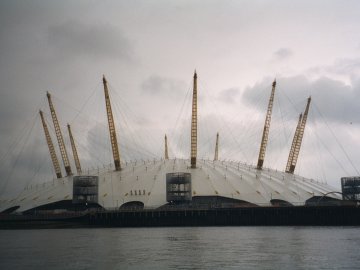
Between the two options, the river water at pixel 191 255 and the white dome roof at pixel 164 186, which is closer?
the river water at pixel 191 255

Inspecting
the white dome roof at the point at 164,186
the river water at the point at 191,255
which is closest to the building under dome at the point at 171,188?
the white dome roof at the point at 164,186

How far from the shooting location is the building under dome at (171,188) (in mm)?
131250

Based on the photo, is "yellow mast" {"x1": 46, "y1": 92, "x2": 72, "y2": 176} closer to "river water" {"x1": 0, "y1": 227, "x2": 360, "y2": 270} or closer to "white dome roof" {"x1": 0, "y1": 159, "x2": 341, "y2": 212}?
"white dome roof" {"x1": 0, "y1": 159, "x2": 341, "y2": 212}

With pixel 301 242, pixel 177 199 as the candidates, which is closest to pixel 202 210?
pixel 177 199

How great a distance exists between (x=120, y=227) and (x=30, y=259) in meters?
75.2

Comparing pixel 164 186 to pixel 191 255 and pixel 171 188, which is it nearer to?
pixel 171 188

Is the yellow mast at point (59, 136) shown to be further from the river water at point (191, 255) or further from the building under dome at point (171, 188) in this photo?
the river water at point (191, 255)

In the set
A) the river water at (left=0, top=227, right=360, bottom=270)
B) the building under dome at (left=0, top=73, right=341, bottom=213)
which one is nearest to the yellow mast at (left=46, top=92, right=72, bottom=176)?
the building under dome at (left=0, top=73, right=341, bottom=213)

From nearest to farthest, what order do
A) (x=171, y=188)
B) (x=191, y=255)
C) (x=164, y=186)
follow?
(x=191, y=255)
(x=171, y=188)
(x=164, y=186)

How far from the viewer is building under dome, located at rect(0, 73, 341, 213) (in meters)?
131

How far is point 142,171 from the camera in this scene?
152m

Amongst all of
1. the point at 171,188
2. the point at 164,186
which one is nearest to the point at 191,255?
the point at 171,188

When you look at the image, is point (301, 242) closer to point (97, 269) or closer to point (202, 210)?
point (97, 269)

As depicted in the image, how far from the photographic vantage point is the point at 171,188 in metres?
131
